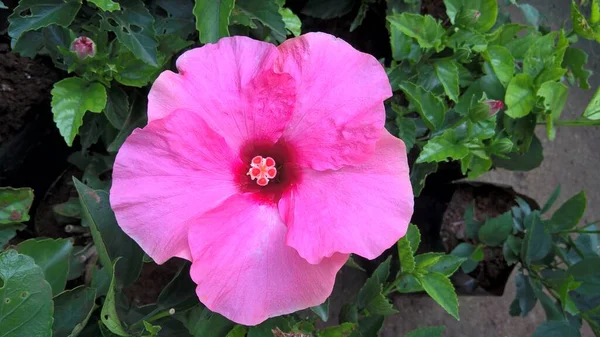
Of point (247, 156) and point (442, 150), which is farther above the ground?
point (247, 156)

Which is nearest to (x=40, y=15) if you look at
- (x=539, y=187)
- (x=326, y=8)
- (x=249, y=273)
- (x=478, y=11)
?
(x=249, y=273)

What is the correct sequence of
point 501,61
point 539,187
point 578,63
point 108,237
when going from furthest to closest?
1. point 539,187
2. point 578,63
3. point 501,61
4. point 108,237

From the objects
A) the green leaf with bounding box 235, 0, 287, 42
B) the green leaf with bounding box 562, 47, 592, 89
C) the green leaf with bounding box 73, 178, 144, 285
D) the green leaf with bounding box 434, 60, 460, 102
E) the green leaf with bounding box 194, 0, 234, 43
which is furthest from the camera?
the green leaf with bounding box 562, 47, 592, 89

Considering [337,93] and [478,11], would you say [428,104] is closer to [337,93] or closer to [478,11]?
[478,11]

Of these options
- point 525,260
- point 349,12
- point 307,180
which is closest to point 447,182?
point 525,260

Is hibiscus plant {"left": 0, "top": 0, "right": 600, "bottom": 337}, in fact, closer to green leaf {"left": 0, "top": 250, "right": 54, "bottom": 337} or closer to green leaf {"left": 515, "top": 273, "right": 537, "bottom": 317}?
green leaf {"left": 0, "top": 250, "right": 54, "bottom": 337}

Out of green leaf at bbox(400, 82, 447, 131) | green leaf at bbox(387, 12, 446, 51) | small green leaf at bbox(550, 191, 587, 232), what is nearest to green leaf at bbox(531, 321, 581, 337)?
small green leaf at bbox(550, 191, 587, 232)

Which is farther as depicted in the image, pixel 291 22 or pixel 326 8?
pixel 326 8
